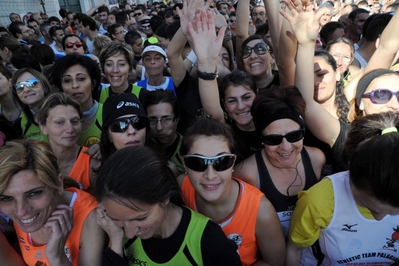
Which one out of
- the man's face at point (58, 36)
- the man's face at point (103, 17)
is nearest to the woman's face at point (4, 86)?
the man's face at point (58, 36)

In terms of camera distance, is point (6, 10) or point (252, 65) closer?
point (252, 65)

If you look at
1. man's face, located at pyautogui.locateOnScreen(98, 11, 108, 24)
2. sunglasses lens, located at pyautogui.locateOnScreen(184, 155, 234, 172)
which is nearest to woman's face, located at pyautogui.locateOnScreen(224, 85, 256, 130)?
sunglasses lens, located at pyautogui.locateOnScreen(184, 155, 234, 172)

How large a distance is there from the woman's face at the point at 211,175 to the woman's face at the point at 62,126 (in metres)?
1.20

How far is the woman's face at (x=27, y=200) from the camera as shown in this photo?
1673mm

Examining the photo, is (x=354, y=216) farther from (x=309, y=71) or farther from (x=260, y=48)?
(x=260, y=48)

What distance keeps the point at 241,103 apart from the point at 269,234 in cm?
114

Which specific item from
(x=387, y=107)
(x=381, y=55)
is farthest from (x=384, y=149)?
(x=381, y=55)

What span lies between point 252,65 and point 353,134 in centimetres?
157

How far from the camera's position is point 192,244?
5.11ft

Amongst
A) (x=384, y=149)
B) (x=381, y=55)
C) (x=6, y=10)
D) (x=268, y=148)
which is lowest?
(x=268, y=148)

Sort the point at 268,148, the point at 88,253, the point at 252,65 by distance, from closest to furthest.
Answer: the point at 88,253 < the point at 268,148 < the point at 252,65

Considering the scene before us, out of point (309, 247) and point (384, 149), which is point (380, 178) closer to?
point (384, 149)

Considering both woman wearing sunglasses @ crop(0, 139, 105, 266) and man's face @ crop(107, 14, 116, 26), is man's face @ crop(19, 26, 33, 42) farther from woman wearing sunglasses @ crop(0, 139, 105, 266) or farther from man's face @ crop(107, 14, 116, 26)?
woman wearing sunglasses @ crop(0, 139, 105, 266)

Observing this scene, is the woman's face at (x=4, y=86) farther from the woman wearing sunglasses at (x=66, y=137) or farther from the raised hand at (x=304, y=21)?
the raised hand at (x=304, y=21)
